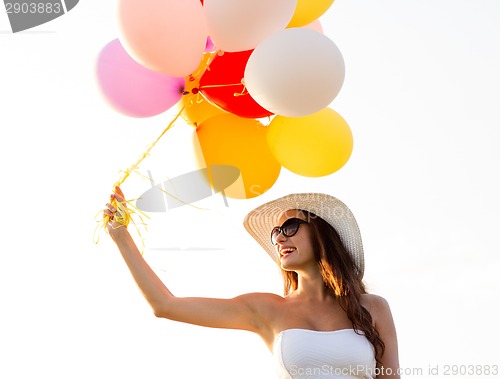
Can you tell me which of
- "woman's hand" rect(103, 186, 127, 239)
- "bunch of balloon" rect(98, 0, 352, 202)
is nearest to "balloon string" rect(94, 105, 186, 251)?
"woman's hand" rect(103, 186, 127, 239)

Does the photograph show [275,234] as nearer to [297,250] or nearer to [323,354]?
[297,250]

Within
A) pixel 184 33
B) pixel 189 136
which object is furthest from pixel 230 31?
pixel 189 136

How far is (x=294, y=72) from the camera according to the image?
11.3 ft

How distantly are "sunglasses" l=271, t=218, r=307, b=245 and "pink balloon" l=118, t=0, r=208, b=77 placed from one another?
979 millimetres

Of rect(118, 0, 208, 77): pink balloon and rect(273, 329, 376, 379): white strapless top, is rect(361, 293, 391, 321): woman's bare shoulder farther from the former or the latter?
rect(118, 0, 208, 77): pink balloon

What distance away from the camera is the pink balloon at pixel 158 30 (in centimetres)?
357

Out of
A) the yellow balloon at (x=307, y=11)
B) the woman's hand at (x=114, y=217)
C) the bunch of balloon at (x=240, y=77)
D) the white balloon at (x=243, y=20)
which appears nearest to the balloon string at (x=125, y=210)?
the woman's hand at (x=114, y=217)

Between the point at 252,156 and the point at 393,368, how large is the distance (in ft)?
3.98

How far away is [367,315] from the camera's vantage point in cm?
387

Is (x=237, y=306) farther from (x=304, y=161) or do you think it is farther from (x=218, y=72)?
(x=218, y=72)

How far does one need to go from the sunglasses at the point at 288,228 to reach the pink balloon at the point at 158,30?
3.21 ft

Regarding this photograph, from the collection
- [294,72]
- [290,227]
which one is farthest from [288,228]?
[294,72]

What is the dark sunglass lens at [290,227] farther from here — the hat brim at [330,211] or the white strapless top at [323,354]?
the white strapless top at [323,354]

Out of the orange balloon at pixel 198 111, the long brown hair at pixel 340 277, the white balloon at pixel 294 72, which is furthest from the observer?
the orange balloon at pixel 198 111
